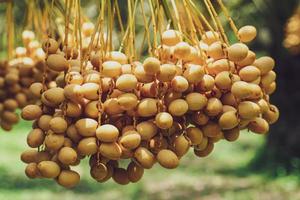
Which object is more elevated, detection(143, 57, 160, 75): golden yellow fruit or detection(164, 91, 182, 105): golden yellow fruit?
detection(143, 57, 160, 75): golden yellow fruit

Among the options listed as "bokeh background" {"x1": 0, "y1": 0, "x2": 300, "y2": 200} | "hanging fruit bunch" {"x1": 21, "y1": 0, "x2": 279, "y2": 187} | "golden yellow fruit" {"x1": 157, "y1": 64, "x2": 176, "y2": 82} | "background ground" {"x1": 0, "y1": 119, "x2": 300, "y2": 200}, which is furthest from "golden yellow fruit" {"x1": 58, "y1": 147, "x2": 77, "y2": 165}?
"bokeh background" {"x1": 0, "y1": 0, "x2": 300, "y2": 200}

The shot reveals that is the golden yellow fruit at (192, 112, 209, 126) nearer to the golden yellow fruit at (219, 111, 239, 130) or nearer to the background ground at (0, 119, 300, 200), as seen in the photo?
the golden yellow fruit at (219, 111, 239, 130)

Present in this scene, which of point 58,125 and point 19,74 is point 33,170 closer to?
point 58,125

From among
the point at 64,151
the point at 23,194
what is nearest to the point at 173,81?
the point at 64,151

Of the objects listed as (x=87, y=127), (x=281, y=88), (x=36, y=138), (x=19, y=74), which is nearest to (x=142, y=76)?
(x=87, y=127)

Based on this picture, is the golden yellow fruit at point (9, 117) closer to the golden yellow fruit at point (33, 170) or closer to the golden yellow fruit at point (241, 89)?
the golden yellow fruit at point (33, 170)

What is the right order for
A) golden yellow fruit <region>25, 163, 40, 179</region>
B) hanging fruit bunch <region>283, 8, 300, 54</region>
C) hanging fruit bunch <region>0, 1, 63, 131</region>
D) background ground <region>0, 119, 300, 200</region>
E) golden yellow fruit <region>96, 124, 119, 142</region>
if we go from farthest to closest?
1. hanging fruit bunch <region>283, 8, 300, 54</region>
2. background ground <region>0, 119, 300, 200</region>
3. hanging fruit bunch <region>0, 1, 63, 131</region>
4. golden yellow fruit <region>25, 163, 40, 179</region>
5. golden yellow fruit <region>96, 124, 119, 142</region>
